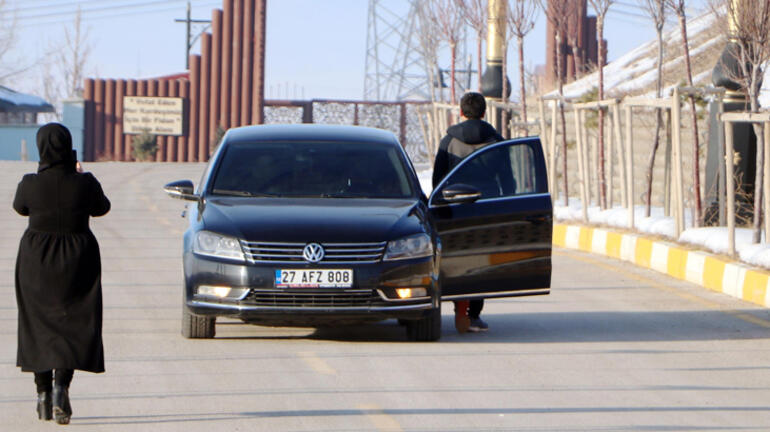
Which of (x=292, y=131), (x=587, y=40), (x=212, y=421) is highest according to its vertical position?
(x=587, y=40)

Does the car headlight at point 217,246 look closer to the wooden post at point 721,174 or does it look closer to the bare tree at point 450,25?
the wooden post at point 721,174

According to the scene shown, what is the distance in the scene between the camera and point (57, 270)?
6434 mm

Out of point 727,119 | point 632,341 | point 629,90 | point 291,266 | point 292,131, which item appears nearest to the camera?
point 291,266

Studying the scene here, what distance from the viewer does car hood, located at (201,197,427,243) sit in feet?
28.9

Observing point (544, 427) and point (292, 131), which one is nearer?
point (544, 427)

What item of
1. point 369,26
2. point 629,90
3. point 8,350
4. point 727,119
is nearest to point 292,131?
point 8,350

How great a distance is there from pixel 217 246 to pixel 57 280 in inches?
98.6

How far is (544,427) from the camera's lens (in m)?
→ 6.55

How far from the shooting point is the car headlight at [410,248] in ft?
29.3

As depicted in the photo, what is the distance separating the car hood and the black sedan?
0.01 metres

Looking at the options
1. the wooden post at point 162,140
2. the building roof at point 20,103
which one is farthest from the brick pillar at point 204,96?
the building roof at point 20,103

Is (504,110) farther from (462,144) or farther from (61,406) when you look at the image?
(61,406)

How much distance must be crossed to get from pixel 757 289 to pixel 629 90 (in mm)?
21063

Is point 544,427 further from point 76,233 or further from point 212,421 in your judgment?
point 76,233
